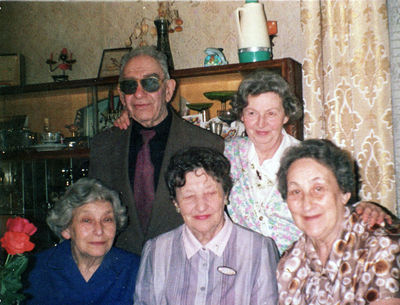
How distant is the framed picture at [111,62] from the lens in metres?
3.17

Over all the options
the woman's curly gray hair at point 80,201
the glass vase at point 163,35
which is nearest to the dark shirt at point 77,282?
the woman's curly gray hair at point 80,201

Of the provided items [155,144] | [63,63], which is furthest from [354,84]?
[63,63]

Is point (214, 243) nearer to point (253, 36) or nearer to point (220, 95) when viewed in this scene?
point (220, 95)

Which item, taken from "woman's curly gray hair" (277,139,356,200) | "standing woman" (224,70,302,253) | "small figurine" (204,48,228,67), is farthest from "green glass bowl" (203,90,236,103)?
"woman's curly gray hair" (277,139,356,200)

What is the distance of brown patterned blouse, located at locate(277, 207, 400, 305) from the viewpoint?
4.59 feet

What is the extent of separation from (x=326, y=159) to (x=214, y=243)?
59cm

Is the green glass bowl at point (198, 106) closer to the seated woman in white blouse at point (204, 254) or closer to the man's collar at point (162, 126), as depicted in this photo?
the man's collar at point (162, 126)

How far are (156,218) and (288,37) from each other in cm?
153

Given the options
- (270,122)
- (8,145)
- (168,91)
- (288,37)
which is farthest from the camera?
(8,145)

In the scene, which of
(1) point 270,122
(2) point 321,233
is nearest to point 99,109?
(1) point 270,122

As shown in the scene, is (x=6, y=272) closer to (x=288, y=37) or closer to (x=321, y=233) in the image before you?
(x=321, y=233)

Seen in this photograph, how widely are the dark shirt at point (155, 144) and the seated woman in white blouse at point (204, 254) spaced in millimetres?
358

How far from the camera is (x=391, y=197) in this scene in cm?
240

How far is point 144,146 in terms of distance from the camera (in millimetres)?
2295
